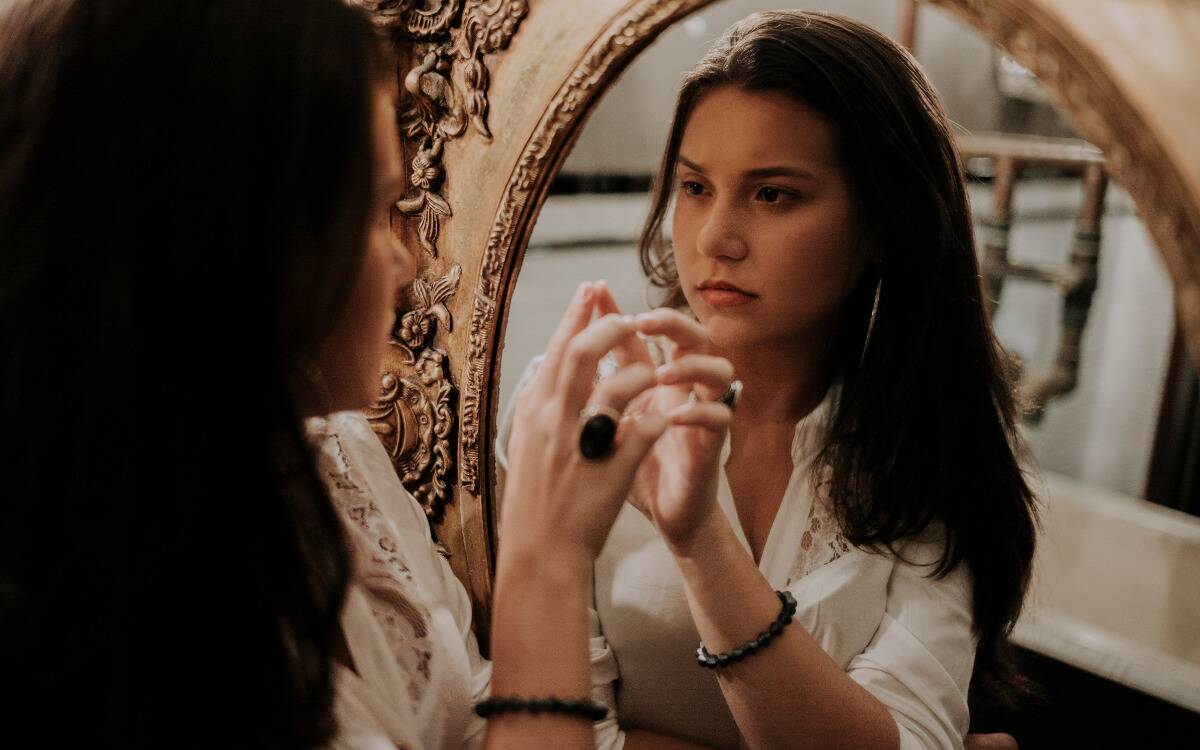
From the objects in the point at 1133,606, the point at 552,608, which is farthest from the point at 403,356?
the point at 1133,606

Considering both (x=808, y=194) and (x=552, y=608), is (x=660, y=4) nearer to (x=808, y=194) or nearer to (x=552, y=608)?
(x=808, y=194)

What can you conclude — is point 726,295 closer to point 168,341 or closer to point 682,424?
point 682,424

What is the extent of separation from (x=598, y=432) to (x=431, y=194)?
335 millimetres

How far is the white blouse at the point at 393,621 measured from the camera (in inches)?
21.6

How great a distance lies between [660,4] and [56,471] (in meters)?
0.45

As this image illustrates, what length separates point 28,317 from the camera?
1.34 feet

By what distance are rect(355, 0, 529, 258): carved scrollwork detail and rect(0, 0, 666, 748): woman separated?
0.23m

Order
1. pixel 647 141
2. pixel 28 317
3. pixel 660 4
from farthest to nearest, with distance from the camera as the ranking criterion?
pixel 647 141
pixel 660 4
pixel 28 317

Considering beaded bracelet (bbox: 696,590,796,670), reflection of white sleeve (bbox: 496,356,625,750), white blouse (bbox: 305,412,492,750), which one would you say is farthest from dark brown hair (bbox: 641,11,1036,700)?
white blouse (bbox: 305,412,492,750)

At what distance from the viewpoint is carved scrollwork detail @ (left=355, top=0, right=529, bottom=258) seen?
676 mm

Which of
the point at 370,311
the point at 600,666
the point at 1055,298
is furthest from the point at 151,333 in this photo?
the point at 1055,298

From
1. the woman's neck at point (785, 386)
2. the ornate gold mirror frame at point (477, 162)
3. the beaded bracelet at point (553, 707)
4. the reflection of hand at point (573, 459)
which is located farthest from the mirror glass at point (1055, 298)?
the beaded bracelet at point (553, 707)

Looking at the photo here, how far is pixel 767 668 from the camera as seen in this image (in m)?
0.57

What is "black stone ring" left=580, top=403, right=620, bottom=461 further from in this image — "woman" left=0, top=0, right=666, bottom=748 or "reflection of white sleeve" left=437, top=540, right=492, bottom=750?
"reflection of white sleeve" left=437, top=540, right=492, bottom=750
